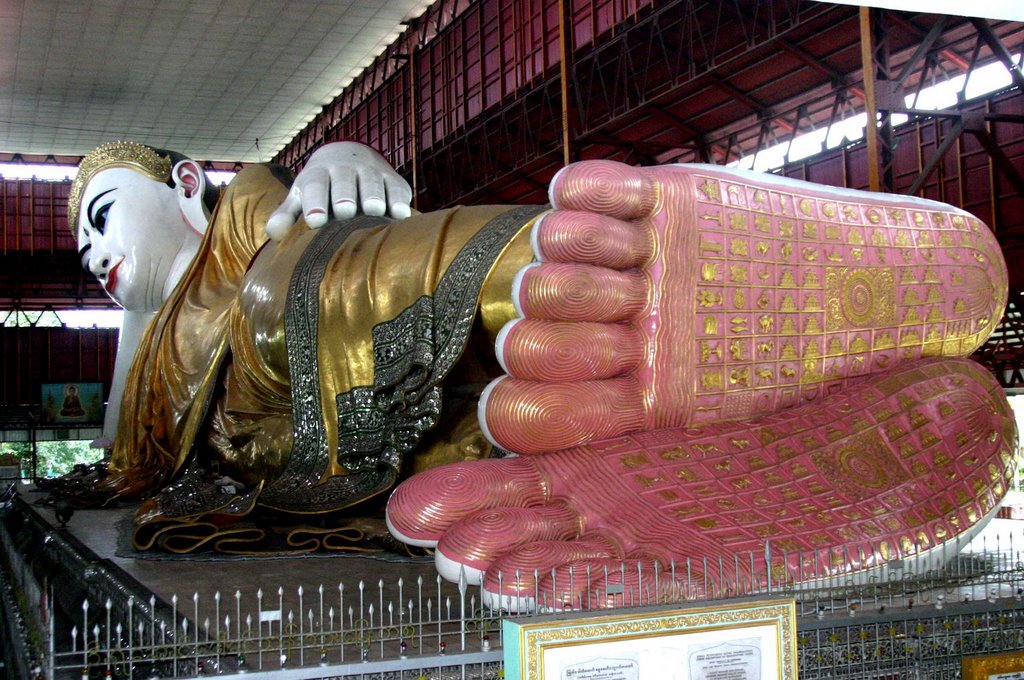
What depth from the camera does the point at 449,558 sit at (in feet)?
9.27

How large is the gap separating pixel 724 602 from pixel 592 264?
123 cm

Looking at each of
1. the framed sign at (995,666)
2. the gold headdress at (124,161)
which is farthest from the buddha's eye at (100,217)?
the framed sign at (995,666)

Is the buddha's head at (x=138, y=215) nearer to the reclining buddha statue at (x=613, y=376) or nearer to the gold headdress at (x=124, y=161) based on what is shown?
the gold headdress at (x=124, y=161)

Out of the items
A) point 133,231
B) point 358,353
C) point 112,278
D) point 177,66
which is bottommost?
point 358,353

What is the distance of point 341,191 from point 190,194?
2125mm

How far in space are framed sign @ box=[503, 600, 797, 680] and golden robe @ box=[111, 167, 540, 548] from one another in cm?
164

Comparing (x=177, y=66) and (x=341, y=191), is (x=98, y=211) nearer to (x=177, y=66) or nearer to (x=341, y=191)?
(x=341, y=191)

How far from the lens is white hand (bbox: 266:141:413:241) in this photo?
4406 mm

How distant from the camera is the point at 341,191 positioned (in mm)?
4438

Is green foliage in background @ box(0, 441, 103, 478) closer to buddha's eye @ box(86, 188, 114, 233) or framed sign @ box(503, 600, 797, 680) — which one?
buddha's eye @ box(86, 188, 114, 233)

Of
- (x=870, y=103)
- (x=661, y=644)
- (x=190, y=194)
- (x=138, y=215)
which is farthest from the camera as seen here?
(x=190, y=194)

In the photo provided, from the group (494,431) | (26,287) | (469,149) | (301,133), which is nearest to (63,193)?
(26,287)

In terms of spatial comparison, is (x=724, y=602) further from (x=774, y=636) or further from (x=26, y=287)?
(x=26, y=287)

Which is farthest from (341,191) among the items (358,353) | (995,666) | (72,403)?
(72,403)
